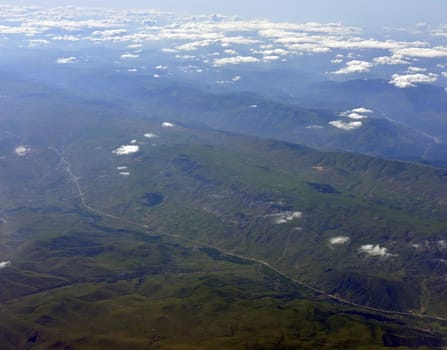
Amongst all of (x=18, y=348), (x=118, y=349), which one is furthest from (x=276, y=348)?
(x=18, y=348)

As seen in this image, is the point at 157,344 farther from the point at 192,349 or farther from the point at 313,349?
the point at 313,349

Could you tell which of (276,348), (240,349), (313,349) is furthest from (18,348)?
(313,349)

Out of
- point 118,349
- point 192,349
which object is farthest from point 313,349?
point 118,349

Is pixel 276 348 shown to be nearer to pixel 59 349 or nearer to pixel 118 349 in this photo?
pixel 118 349

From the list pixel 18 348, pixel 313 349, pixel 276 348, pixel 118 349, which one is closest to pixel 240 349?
pixel 276 348

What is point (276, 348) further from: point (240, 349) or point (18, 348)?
point (18, 348)

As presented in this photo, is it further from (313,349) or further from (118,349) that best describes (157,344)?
(313,349)
